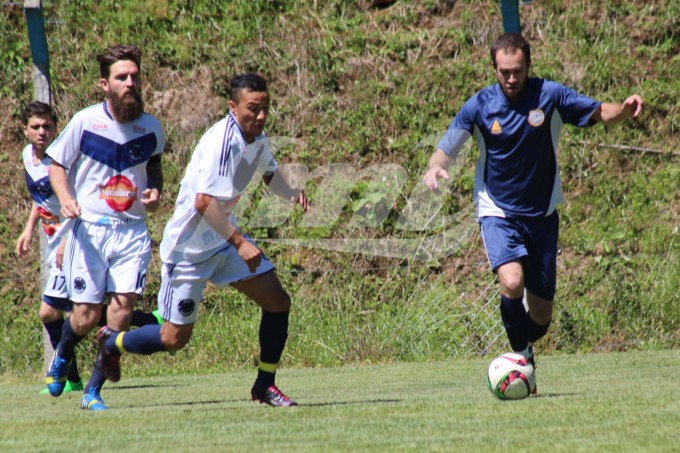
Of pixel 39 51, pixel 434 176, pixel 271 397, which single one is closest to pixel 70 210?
pixel 271 397

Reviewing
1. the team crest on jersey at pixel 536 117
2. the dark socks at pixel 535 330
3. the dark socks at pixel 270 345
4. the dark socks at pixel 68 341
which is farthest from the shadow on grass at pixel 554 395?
the dark socks at pixel 68 341

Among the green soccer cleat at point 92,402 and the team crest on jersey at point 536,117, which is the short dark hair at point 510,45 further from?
the green soccer cleat at point 92,402

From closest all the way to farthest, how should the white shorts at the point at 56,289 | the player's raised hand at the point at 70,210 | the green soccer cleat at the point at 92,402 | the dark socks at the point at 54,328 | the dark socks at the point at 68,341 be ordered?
the player's raised hand at the point at 70,210
the green soccer cleat at the point at 92,402
the dark socks at the point at 68,341
the white shorts at the point at 56,289
the dark socks at the point at 54,328

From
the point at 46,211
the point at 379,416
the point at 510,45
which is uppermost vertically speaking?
the point at 510,45

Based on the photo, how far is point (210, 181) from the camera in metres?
6.06

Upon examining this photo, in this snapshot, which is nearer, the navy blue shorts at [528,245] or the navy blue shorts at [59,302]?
the navy blue shorts at [528,245]

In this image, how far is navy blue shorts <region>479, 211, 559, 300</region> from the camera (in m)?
6.82

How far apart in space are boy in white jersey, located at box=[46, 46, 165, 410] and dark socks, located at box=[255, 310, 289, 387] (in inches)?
38.6

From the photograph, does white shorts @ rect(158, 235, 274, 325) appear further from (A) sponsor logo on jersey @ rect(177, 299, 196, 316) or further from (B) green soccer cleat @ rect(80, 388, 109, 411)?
(B) green soccer cleat @ rect(80, 388, 109, 411)

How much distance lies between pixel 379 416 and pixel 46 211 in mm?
4779

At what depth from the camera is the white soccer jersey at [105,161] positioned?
6977 mm

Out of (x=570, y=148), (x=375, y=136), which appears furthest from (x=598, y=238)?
(x=375, y=136)

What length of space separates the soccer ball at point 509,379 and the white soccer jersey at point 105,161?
2497mm

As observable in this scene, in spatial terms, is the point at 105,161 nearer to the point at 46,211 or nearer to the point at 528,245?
the point at 46,211
